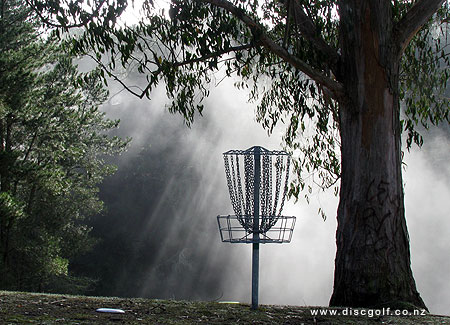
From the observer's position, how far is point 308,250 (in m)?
26.5

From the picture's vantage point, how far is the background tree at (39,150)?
36.6ft

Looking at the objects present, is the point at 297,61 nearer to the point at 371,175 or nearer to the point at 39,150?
the point at 371,175

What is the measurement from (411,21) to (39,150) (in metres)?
10.2

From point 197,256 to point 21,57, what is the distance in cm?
1920

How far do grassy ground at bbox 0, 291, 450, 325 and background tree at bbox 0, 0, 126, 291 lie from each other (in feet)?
20.3

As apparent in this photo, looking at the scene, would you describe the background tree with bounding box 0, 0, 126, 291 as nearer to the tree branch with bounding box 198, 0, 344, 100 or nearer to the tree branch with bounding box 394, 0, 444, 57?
the tree branch with bounding box 198, 0, 344, 100

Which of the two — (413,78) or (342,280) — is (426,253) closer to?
(413,78)

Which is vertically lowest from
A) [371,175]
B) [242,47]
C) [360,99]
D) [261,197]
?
[261,197]

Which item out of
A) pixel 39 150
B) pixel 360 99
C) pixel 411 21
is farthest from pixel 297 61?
pixel 39 150

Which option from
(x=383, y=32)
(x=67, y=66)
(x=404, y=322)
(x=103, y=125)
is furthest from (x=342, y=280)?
(x=103, y=125)

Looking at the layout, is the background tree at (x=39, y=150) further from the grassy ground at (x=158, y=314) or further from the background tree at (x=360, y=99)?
the grassy ground at (x=158, y=314)

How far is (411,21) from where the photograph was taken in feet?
17.5

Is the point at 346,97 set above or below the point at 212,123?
below

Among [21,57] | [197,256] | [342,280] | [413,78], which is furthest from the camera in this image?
[197,256]
